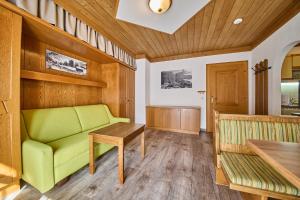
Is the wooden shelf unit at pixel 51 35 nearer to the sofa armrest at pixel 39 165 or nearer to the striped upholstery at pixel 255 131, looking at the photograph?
the sofa armrest at pixel 39 165

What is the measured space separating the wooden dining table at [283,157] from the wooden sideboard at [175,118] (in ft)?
8.49

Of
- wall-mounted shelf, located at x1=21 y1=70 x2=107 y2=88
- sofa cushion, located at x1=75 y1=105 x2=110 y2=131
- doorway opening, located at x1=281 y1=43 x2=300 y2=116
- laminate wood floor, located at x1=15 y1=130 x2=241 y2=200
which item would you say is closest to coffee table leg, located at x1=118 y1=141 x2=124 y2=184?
laminate wood floor, located at x1=15 y1=130 x2=241 y2=200

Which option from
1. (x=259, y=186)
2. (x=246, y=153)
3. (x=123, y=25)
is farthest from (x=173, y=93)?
→ (x=259, y=186)

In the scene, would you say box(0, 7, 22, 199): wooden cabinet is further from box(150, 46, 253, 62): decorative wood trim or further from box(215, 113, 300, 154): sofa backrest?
box(150, 46, 253, 62): decorative wood trim

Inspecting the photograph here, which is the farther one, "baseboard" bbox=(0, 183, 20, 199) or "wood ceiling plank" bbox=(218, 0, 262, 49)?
"wood ceiling plank" bbox=(218, 0, 262, 49)

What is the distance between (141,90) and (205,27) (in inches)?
98.6

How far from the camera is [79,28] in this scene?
6.92ft

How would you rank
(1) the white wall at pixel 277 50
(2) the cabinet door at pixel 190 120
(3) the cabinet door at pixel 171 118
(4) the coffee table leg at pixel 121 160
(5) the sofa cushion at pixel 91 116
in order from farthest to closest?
(3) the cabinet door at pixel 171 118, (2) the cabinet door at pixel 190 120, (5) the sofa cushion at pixel 91 116, (1) the white wall at pixel 277 50, (4) the coffee table leg at pixel 121 160

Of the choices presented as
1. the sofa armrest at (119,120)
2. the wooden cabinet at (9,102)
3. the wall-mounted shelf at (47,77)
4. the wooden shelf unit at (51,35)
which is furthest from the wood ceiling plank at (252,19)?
the wall-mounted shelf at (47,77)

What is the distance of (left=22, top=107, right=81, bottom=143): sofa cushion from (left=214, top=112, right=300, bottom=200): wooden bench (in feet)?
7.62

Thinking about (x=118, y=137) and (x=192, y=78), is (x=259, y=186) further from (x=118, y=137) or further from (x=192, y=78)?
(x=192, y=78)

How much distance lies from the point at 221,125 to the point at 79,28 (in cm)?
266

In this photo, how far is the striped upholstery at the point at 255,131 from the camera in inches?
53.7

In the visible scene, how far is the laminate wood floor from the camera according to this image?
140cm
